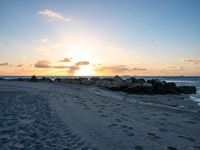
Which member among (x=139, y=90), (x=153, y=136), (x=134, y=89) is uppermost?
(x=134, y=89)

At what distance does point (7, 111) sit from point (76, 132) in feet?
12.8

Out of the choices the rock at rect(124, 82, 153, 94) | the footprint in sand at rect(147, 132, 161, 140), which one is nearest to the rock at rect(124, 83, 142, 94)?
the rock at rect(124, 82, 153, 94)

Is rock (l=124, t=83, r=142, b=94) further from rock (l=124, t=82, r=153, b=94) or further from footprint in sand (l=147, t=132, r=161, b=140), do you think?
footprint in sand (l=147, t=132, r=161, b=140)

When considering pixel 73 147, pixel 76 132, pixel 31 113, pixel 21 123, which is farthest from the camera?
pixel 31 113

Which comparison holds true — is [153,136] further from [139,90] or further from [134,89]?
[134,89]

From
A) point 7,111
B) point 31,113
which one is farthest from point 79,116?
point 7,111

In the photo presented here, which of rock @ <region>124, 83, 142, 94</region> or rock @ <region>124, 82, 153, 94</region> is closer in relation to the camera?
rock @ <region>124, 82, 153, 94</region>

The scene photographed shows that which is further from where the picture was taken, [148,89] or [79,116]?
[148,89]

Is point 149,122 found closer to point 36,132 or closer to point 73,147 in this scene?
point 73,147

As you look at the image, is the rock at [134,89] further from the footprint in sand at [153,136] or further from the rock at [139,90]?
the footprint in sand at [153,136]

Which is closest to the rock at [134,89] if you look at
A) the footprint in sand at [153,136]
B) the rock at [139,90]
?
the rock at [139,90]

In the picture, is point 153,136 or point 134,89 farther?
point 134,89

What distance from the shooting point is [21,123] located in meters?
6.00

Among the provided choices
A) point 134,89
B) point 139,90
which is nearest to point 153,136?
point 139,90
